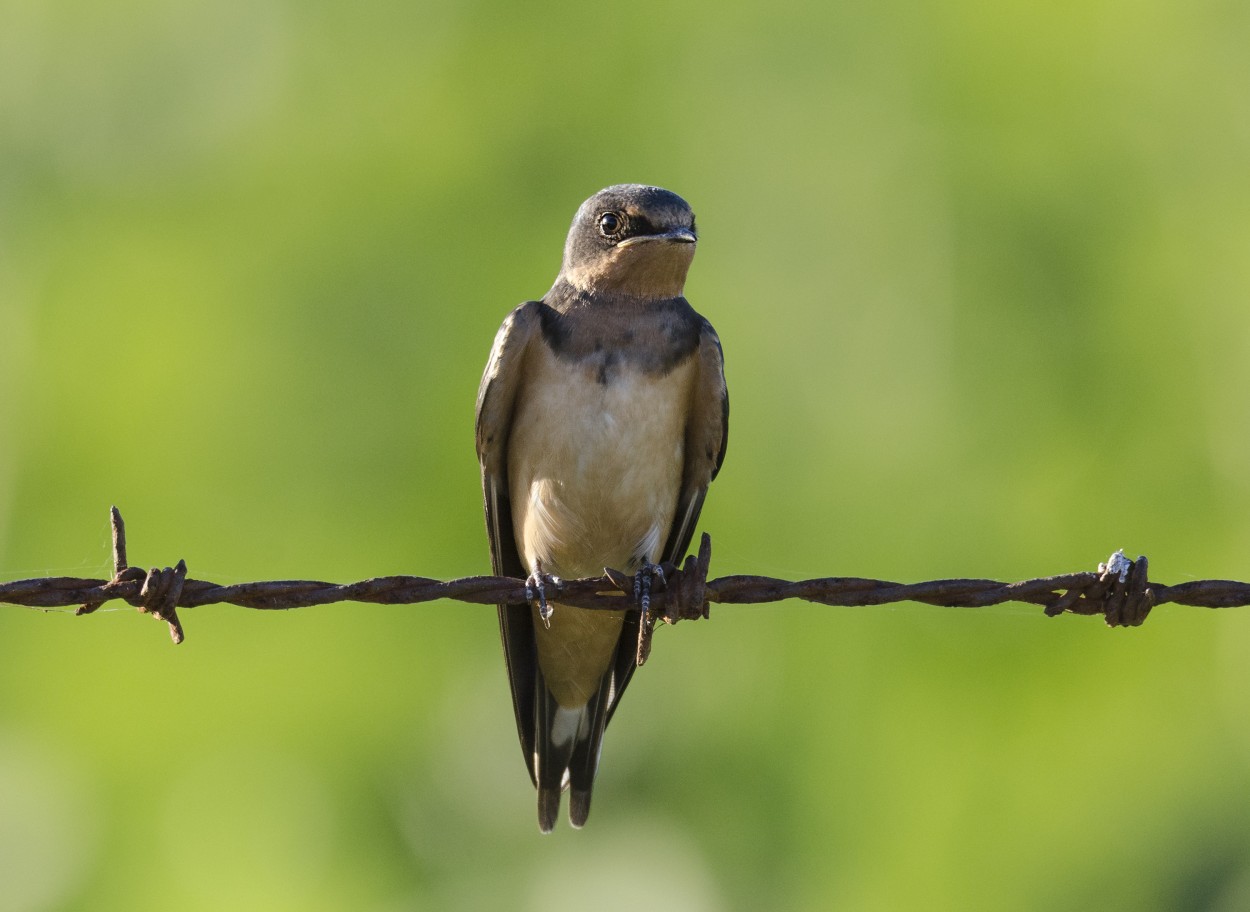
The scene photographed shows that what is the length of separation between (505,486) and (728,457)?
257 inches

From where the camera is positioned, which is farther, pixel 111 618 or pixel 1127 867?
pixel 111 618

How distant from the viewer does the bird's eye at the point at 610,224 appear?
5633mm

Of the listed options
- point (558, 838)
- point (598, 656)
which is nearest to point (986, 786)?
point (558, 838)

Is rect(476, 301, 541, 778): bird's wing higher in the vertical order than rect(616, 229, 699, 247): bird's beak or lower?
lower

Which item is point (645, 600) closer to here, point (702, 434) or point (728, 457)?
point (702, 434)

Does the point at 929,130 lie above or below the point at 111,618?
above

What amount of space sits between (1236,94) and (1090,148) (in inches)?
47.4

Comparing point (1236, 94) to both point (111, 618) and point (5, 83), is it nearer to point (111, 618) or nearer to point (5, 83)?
point (111, 618)

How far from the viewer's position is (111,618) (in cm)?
1152

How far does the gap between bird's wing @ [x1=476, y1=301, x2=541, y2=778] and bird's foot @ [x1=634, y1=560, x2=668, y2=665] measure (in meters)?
0.78

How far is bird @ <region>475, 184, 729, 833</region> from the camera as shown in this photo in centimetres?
533

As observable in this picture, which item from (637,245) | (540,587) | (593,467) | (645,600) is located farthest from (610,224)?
(540,587)

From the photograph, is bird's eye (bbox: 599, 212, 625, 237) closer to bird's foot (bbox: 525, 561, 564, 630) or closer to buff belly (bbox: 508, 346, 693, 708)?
buff belly (bbox: 508, 346, 693, 708)

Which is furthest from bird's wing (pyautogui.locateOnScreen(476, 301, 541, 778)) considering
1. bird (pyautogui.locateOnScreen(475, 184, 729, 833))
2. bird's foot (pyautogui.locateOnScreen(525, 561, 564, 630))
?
bird's foot (pyautogui.locateOnScreen(525, 561, 564, 630))
